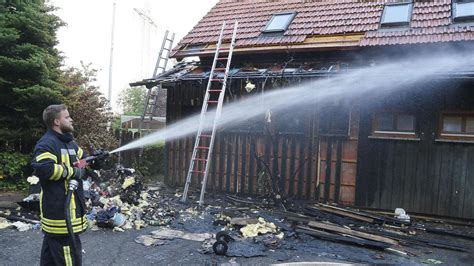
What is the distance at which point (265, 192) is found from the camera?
8742mm

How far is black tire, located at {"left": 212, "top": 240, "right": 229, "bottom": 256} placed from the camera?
5.06m

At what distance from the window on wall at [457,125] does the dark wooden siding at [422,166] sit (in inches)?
6.4

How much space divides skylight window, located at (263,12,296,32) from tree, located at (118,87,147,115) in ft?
76.9

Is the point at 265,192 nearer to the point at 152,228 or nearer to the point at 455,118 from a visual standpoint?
the point at 152,228

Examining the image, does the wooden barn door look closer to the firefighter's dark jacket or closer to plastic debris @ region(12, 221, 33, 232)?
the firefighter's dark jacket

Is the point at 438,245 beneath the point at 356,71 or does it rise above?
beneath

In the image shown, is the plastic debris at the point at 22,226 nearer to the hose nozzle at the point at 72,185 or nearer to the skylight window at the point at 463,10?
the hose nozzle at the point at 72,185

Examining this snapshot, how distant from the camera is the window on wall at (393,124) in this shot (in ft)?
24.8

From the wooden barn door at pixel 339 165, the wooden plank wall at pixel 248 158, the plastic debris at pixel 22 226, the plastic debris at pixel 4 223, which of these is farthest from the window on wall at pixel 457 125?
the plastic debris at pixel 4 223

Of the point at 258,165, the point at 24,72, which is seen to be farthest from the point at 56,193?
the point at 24,72

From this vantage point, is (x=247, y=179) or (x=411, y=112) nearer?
(x=411, y=112)

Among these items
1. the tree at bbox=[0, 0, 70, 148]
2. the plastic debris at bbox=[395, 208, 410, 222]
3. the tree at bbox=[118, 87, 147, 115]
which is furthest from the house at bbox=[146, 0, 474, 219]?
the tree at bbox=[118, 87, 147, 115]

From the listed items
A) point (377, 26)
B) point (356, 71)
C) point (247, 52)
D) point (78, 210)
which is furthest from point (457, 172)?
point (78, 210)

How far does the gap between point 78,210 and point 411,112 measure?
22.2ft
